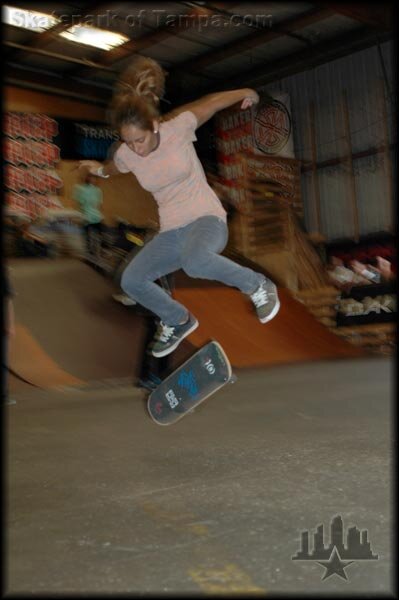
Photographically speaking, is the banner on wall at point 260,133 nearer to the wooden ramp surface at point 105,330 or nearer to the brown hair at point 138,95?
the wooden ramp surface at point 105,330

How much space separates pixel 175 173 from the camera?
10.4ft

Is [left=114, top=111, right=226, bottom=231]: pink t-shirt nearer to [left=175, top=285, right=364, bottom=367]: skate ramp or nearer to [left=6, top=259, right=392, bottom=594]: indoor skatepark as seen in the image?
[left=6, top=259, right=392, bottom=594]: indoor skatepark

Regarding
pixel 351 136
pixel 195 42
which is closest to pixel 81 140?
pixel 195 42

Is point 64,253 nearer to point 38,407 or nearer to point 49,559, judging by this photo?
point 38,407

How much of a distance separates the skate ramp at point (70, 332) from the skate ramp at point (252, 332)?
983mm

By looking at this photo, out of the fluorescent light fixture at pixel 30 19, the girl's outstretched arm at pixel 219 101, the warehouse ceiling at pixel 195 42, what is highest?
the fluorescent light fixture at pixel 30 19

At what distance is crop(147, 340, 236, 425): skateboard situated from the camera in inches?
134

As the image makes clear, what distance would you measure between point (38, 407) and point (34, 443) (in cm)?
158

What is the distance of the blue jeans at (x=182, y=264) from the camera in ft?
10.4

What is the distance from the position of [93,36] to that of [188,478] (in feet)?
49.6

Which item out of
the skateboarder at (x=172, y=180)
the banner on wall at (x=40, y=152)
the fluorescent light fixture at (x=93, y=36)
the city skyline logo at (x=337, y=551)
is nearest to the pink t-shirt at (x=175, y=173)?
the skateboarder at (x=172, y=180)

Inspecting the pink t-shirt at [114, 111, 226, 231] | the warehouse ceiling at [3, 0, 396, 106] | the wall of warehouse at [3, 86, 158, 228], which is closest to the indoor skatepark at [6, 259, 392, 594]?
the pink t-shirt at [114, 111, 226, 231]

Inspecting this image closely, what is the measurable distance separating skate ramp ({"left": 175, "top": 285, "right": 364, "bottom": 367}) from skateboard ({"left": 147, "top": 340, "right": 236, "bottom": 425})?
4575mm

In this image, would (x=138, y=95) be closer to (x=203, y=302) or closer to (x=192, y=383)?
(x=192, y=383)
